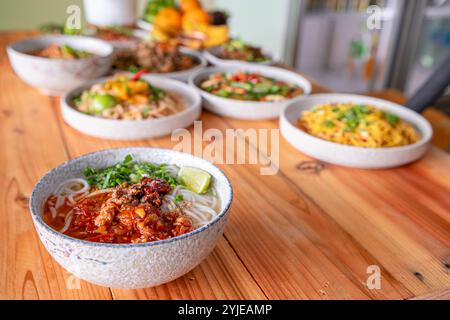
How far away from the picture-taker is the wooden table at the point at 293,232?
33.9 inches

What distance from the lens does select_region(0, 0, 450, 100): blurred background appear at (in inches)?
168

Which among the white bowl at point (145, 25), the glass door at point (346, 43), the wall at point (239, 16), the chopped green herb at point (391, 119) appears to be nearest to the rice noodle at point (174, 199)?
the chopped green herb at point (391, 119)

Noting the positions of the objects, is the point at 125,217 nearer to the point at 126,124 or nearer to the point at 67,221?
the point at 67,221

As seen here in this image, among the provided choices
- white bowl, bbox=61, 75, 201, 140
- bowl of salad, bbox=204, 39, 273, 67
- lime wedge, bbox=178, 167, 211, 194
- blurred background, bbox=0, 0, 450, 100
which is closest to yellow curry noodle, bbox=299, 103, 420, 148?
white bowl, bbox=61, 75, 201, 140

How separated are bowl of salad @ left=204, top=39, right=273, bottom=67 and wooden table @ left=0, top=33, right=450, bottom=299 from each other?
74 cm

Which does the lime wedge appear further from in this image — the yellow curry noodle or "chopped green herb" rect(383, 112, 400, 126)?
"chopped green herb" rect(383, 112, 400, 126)

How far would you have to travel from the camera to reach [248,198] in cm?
115

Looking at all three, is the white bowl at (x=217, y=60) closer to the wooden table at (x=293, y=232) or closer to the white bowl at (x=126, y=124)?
the white bowl at (x=126, y=124)

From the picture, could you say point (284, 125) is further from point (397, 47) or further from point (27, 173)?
point (397, 47)

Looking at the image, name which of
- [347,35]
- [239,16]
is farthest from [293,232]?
[347,35]

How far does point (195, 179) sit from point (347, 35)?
161 inches

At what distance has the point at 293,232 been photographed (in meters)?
1.03

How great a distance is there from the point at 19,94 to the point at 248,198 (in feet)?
3.68
